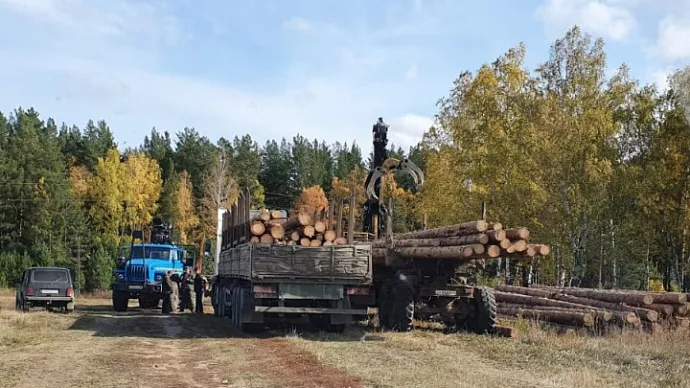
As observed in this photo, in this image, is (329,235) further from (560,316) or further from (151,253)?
(151,253)

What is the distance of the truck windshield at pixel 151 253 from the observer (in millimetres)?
26750

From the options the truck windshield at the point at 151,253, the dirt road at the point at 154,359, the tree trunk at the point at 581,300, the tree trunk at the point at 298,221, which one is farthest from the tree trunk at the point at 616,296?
the truck windshield at the point at 151,253

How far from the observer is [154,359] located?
12.0m

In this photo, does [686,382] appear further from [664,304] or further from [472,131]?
[472,131]

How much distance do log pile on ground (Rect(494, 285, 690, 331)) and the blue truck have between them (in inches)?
512

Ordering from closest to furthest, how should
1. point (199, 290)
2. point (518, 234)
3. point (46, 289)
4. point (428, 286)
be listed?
point (518, 234), point (428, 286), point (46, 289), point (199, 290)

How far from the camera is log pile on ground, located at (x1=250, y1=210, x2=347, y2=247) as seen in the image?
15.3m

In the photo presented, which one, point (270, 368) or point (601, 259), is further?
point (601, 259)

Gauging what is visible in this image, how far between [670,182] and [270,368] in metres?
23.5

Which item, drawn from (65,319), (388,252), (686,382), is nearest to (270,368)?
(686,382)

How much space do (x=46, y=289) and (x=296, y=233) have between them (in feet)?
44.3

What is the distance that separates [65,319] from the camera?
2058 centimetres

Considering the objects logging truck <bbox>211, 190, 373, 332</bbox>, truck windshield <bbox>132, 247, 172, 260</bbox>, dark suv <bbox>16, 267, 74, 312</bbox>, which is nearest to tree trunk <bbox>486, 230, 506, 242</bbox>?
logging truck <bbox>211, 190, 373, 332</bbox>

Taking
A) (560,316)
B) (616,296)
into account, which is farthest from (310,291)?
(616,296)
